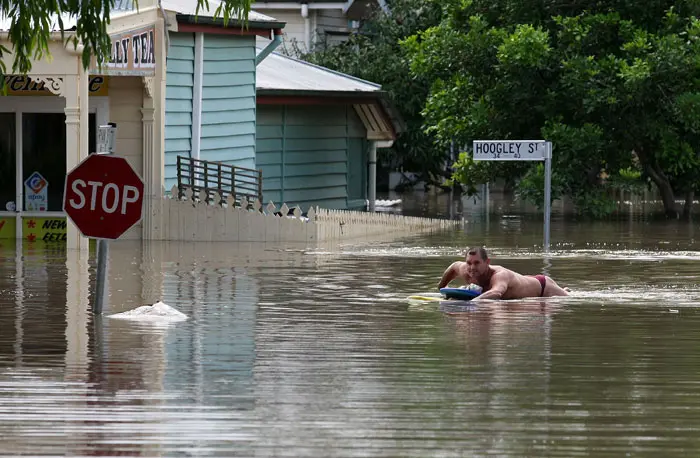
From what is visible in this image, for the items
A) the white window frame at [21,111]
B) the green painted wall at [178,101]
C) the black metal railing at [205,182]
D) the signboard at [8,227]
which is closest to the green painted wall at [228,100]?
the green painted wall at [178,101]

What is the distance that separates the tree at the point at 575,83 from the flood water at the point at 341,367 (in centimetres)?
1380

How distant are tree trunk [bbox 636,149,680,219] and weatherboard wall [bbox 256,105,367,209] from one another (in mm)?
6839

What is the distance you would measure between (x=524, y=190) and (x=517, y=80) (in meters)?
2.73

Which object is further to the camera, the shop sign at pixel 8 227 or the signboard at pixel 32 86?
the shop sign at pixel 8 227

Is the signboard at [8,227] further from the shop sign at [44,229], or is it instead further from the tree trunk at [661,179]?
the tree trunk at [661,179]

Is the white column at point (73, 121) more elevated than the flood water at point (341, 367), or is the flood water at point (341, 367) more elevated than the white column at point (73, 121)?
the white column at point (73, 121)

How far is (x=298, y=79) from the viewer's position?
119ft

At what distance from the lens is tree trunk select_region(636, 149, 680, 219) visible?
124ft

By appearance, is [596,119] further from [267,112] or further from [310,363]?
[310,363]

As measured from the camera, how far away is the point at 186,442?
8.71 m

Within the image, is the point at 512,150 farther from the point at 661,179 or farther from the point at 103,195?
the point at 661,179

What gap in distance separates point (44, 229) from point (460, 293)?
41.1ft

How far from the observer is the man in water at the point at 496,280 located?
16750 mm

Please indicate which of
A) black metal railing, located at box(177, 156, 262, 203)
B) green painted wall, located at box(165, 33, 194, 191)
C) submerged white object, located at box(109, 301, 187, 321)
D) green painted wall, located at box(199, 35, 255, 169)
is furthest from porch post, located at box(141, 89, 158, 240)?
submerged white object, located at box(109, 301, 187, 321)
